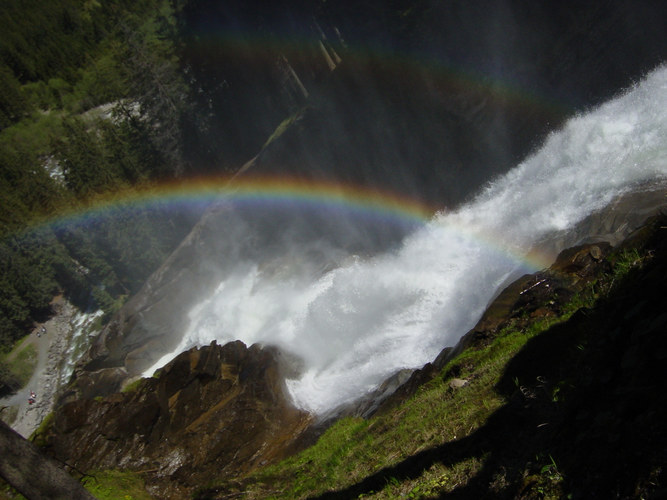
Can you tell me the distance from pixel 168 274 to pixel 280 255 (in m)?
10.1

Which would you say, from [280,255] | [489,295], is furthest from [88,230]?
[489,295]

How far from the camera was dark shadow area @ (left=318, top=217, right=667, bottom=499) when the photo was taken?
296 cm

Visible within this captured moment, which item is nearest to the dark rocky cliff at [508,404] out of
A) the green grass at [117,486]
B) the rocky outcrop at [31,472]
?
the green grass at [117,486]

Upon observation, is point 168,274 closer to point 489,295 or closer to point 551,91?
point 489,295

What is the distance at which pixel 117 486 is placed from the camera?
12273mm

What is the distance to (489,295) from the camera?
757 inches

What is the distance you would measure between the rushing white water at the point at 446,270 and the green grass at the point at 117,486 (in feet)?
23.9

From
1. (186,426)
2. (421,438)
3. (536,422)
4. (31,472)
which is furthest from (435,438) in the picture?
(186,426)

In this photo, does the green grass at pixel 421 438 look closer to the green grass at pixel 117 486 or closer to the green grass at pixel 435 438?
the green grass at pixel 435 438

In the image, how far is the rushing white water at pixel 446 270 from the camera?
18547 millimetres

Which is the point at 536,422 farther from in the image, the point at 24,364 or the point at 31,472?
the point at 24,364

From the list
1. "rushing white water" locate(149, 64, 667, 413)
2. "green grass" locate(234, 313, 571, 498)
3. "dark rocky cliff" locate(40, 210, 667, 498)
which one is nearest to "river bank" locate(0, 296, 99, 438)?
"rushing white water" locate(149, 64, 667, 413)

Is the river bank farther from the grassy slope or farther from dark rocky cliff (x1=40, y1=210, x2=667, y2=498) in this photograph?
the grassy slope

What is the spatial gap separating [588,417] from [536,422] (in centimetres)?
116
